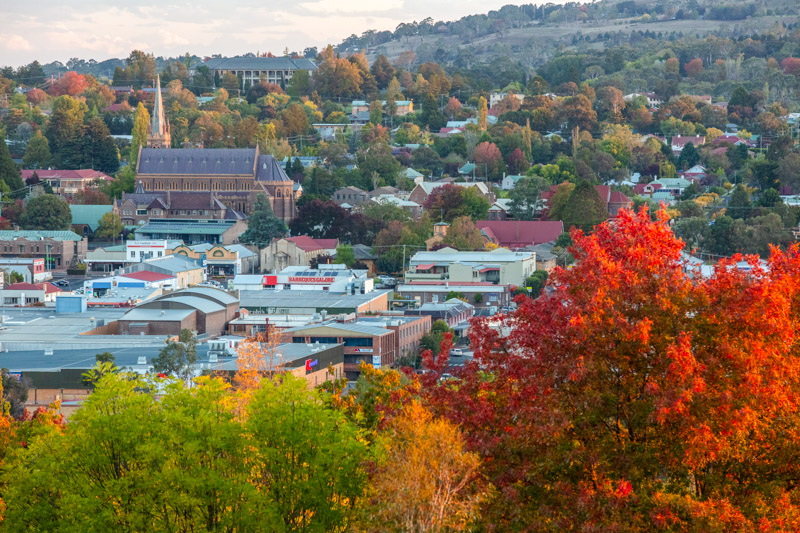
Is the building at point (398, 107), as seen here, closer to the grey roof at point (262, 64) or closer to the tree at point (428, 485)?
the grey roof at point (262, 64)

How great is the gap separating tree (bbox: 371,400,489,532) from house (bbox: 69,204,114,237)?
227ft

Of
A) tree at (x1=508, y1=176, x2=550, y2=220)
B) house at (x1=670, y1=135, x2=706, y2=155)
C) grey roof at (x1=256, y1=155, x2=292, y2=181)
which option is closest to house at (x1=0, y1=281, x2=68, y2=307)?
grey roof at (x1=256, y1=155, x2=292, y2=181)

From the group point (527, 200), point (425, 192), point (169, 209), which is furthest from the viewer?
point (425, 192)

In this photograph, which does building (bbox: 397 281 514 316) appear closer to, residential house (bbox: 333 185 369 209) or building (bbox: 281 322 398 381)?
building (bbox: 281 322 398 381)

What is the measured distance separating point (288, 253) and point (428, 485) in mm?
56577

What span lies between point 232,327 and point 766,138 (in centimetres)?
6640

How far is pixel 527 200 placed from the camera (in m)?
80.3

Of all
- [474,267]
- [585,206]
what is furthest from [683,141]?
[474,267]

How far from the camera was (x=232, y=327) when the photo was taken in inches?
1964

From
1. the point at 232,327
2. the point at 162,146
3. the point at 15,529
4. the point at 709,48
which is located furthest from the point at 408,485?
the point at 709,48

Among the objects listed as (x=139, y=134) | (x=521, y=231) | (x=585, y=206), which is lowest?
(x=521, y=231)

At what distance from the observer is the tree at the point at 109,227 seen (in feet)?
260

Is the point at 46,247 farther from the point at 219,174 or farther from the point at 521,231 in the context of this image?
the point at 521,231

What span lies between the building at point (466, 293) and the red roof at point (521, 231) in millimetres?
13334
